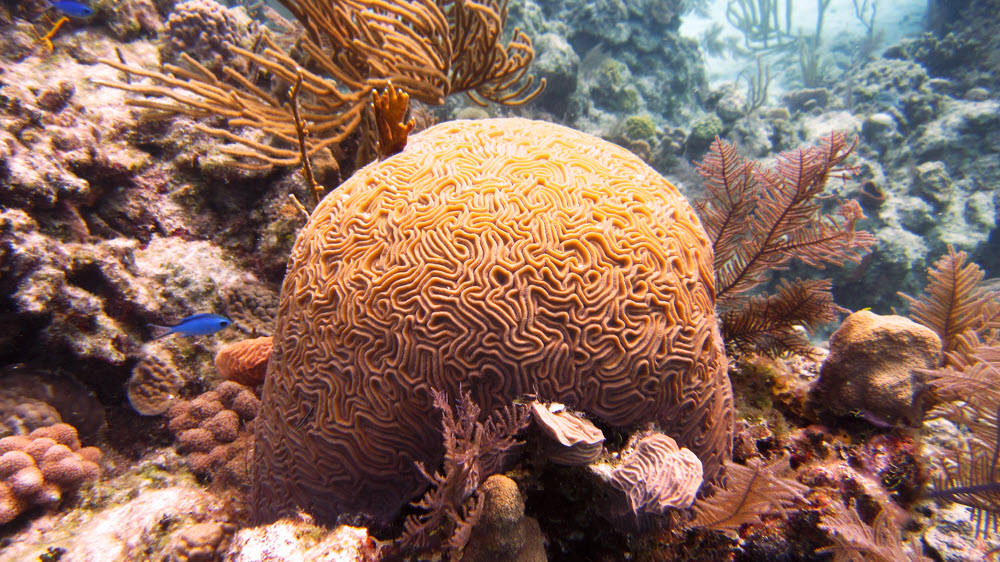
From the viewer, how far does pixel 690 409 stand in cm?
249

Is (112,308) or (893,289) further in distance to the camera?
(893,289)

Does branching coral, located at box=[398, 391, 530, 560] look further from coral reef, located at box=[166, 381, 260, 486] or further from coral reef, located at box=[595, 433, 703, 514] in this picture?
coral reef, located at box=[166, 381, 260, 486]

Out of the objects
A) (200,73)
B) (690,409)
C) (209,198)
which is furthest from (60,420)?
(690,409)

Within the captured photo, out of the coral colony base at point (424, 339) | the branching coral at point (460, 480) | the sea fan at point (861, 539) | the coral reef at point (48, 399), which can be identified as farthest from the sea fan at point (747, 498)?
the coral reef at point (48, 399)

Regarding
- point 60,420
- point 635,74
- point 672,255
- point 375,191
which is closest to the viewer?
point 672,255

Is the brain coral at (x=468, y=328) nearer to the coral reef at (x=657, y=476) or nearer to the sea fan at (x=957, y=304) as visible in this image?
the coral reef at (x=657, y=476)

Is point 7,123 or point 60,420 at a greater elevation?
point 7,123

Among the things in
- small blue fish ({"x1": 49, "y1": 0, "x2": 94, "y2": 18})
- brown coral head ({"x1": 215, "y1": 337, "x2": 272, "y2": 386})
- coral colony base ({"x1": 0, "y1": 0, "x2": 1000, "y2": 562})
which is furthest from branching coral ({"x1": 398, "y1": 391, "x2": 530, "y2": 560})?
small blue fish ({"x1": 49, "y1": 0, "x2": 94, "y2": 18})

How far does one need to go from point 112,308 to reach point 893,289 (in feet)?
48.4

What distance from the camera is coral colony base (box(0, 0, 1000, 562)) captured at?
2.29 metres

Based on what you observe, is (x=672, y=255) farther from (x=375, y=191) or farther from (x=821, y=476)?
(x=375, y=191)

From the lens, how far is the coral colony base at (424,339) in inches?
90.3

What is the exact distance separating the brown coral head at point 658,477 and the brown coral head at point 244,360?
2988 millimetres

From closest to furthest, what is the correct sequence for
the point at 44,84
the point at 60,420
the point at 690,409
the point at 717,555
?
the point at 717,555 → the point at 690,409 → the point at 60,420 → the point at 44,84
